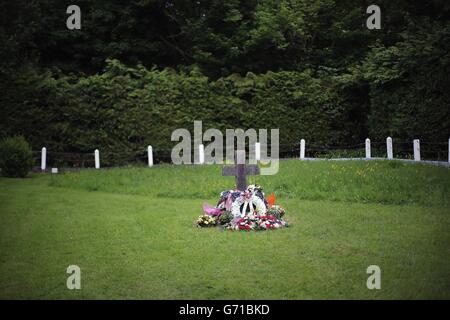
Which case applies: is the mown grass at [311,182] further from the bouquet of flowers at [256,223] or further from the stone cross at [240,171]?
the bouquet of flowers at [256,223]

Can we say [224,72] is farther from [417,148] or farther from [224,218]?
[224,218]

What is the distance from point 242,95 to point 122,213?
14933mm

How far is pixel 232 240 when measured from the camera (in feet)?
35.0

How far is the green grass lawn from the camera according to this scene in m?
7.62

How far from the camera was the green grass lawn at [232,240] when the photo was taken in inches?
300

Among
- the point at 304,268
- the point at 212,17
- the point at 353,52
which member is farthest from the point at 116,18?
the point at 304,268

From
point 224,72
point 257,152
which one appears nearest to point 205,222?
point 257,152

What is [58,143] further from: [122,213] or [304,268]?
[304,268]

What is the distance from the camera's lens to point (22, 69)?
85.0 feet

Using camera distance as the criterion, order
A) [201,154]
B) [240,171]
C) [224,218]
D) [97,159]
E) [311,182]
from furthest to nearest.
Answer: [97,159] < [201,154] < [311,182] < [240,171] < [224,218]

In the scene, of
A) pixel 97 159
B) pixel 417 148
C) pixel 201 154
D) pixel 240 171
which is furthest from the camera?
pixel 97 159

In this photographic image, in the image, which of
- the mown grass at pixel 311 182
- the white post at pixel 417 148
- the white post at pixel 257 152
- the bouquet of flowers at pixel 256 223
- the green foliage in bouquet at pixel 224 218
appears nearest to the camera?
the bouquet of flowers at pixel 256 223

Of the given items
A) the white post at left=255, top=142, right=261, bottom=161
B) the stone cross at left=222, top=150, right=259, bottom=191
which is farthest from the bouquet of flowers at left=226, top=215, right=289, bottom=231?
the white post at left=255, top=142, right=261, bottom=161

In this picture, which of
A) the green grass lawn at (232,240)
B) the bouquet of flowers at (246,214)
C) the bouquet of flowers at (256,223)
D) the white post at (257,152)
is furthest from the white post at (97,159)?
the bouquet of flowers at (256,223)
